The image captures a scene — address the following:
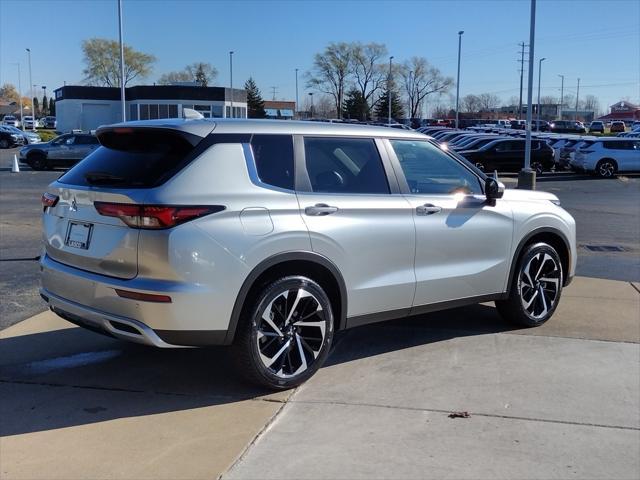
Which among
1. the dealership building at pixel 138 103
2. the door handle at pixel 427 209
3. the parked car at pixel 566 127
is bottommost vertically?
the door handle at pixel 427 209

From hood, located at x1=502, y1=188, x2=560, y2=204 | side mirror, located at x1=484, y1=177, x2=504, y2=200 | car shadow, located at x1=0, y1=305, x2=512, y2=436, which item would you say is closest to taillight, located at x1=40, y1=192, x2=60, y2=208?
car shadow, located at x1=0, y1=305, x2=512, y2=436

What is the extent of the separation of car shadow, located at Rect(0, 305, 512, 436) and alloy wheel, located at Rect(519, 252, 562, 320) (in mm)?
331

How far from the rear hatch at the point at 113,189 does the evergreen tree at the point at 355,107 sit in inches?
3766

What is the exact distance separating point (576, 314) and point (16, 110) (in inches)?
6890

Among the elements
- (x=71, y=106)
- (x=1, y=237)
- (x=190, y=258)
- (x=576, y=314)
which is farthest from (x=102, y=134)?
(x=71, y=106)

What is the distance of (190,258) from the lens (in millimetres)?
3973

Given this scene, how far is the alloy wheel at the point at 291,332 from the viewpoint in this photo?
4.41m

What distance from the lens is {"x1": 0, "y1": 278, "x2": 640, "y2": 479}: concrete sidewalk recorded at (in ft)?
11.8

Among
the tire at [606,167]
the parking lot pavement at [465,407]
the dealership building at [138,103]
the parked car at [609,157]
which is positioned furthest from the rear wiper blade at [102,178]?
the dealership building at [138,103]

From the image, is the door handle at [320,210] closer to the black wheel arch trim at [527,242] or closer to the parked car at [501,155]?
the black wheel arch trim at [527,242]

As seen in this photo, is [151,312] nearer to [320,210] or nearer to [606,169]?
[320,210]

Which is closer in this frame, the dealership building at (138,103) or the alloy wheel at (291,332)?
the alloy wheel at (291,332)

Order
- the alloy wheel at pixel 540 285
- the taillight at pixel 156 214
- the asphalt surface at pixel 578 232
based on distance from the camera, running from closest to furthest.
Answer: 1. the taillight at pixel 156 214
2. the alloy wheel at pixel 540 285
3. the asphalt surface at pixel 578 232

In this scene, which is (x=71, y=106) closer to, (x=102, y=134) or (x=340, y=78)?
(x=340, y=78)
